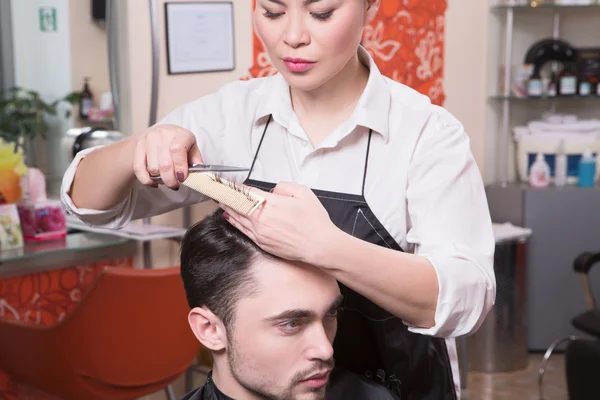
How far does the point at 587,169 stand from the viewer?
4.19m

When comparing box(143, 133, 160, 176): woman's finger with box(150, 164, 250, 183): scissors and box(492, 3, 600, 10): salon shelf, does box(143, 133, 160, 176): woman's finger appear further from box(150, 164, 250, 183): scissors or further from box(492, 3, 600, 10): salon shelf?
box(492, 3, 600, 10): salon shelf

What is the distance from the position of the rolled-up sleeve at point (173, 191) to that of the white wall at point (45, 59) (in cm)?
138

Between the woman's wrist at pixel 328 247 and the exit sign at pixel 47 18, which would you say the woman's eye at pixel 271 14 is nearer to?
the woman's wrist at pixel 328 247

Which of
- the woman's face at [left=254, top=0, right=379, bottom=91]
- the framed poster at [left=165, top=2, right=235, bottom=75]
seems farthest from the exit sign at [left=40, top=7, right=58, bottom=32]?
the woman's face at [left=254, top=0, right=379, bottom=91]

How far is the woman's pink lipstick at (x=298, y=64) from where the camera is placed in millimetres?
1295

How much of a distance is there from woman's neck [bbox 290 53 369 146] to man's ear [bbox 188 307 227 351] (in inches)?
13.5

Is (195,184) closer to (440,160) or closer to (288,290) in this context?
(288,290)

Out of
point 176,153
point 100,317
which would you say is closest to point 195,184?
point 176,153

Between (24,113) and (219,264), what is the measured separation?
1.67m

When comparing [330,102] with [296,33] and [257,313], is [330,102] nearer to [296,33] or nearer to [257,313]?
[296,33]

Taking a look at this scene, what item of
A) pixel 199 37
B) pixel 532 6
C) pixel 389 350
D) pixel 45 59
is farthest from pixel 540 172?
pixel 389 350

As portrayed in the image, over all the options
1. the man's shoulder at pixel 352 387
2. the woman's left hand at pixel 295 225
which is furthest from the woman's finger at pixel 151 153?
the man's shoulder at pixel 352 387

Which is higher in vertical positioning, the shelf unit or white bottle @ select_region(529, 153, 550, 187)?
the shelf unit

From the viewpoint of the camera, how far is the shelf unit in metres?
4.27
